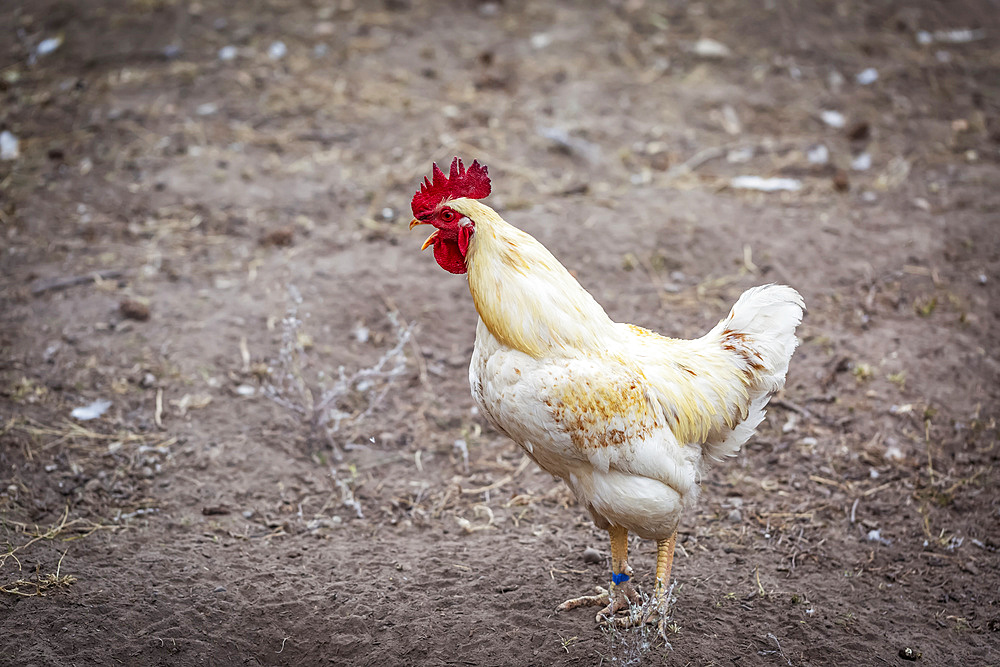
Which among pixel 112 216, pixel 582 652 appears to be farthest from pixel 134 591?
pixel 112 216

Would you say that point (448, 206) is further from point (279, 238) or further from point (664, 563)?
point (279, 238)

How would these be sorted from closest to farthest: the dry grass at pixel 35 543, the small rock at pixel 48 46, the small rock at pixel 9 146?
1. the dry grass at pixel 35 543
2. the small rock at pixel 9 146
3. the small rock at pixel 48 46

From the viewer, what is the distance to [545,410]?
3.02m

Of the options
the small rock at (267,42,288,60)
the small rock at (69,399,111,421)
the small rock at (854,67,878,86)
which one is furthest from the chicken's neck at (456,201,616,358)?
the small rock at (854,67,878,86)

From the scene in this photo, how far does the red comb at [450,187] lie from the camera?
10.6ft

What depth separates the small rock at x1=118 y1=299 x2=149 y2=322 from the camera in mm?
5211

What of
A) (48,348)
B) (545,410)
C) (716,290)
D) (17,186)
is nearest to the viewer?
(545,410)

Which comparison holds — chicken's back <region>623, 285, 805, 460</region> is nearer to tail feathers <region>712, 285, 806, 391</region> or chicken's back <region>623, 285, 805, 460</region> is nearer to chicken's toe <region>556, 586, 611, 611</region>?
tail feathers <region>712, 285, 806, 391</region>

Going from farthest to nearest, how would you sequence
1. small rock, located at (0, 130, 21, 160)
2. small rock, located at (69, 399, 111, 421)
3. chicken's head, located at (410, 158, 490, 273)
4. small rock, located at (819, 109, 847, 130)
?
small rock, located at (819, 109, 847, 130) < small rock, located at (0, 130, 21, 160) < small rock, located at (69, 399, 111, 421) < chicken's head, located at (410, 158, 490, 273)

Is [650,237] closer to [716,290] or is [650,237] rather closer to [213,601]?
[716,290]

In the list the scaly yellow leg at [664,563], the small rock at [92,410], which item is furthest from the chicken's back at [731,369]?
the small rock at [92,410]

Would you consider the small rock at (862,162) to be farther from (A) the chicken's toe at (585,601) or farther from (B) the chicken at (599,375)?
(A) the chicken's toe at (585,601)

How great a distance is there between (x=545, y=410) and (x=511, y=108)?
17.1 feet

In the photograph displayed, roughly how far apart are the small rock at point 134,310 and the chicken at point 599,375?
289cm
